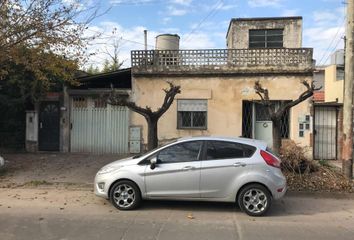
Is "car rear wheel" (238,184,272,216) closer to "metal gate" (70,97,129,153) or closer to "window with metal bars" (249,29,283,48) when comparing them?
"metal gate" (70,97,129,153)

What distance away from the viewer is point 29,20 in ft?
39.9

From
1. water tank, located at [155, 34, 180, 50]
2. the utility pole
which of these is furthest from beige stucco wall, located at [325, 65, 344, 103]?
the utility pole

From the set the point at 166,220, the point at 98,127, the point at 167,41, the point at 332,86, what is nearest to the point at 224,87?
the point at 167,41

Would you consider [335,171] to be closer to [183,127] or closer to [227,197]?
[227,197]

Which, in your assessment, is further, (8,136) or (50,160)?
(8,136)

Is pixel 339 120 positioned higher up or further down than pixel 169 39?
further down

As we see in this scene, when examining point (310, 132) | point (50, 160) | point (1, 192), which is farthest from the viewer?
point (310, 132)

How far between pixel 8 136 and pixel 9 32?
689cm

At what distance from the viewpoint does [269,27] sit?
66.4 ft

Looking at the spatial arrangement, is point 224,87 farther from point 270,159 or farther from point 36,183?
point 270,159

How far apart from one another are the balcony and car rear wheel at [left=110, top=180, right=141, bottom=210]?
9098mm

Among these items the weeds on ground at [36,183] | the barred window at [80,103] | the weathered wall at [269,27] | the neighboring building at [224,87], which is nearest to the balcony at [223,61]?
the neighboring building at [224,87]

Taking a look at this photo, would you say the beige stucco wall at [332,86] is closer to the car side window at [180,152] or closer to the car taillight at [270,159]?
the car taillight at [270,159]

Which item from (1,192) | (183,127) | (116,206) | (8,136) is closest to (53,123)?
(8,136)
